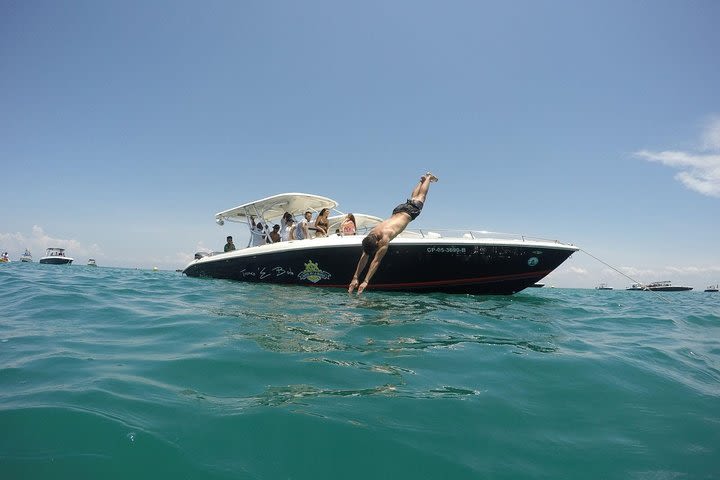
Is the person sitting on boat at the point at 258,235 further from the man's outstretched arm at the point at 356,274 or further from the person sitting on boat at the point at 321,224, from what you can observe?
the man's outstretched arm at the point at 356,274

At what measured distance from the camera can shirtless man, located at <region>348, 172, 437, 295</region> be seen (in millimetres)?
6527

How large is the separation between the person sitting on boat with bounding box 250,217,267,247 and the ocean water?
831 cm

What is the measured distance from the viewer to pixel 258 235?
12906mm

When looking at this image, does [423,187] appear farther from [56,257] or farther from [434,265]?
[56,257]

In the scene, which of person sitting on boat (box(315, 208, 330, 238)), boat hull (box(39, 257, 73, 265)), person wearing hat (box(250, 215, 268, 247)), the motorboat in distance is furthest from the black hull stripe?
boat hull (box(39, 257, 73, 265))

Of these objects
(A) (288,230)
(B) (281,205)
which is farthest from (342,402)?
(B) (281,205)

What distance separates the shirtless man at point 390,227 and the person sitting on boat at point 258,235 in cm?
624

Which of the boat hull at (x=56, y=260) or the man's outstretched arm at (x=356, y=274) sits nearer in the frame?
the man's outstretched arm at (x=356, y=274)

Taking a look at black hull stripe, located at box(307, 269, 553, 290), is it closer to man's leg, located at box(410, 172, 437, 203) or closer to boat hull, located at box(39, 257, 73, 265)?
man's leg, located at box(410, 172, 437, 203)

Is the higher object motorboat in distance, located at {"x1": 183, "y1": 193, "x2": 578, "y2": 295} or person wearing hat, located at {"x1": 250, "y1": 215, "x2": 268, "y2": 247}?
person wearing hat, located at {"x1": 250, "y1": 215, "x2": 268, "y2": 247}

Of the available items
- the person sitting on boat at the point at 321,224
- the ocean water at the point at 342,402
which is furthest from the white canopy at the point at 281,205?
the ocean water at the point at 342,402

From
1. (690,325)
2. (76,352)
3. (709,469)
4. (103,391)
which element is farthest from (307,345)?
(690,325)

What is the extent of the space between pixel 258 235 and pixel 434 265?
702 centimetres

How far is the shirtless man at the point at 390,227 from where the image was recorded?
6527 millimetres
